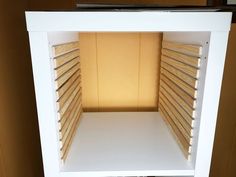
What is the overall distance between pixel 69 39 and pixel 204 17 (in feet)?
1.37

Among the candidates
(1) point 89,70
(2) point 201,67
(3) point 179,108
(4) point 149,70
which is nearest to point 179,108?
(3) point 179,108

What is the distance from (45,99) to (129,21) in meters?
0.25

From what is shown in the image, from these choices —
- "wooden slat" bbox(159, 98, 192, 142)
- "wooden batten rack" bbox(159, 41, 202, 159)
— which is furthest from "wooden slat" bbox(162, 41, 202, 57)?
"wooden slat" bbox(159, 98, 192, 142)

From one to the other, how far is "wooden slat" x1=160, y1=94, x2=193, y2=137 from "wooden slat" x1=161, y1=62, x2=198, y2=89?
11cm

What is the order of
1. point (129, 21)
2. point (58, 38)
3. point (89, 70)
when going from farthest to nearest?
point (89, 70)
point (58, 38)
point (129, 21)

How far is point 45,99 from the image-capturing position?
527mm

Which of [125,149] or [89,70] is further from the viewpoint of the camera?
[89,70]

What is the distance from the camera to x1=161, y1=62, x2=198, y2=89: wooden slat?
592mm

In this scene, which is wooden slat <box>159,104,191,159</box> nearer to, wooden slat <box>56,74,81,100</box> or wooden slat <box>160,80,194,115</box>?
wooden slat <box>160,80,194,115</box>

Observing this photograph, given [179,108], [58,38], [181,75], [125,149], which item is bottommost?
[125,149]

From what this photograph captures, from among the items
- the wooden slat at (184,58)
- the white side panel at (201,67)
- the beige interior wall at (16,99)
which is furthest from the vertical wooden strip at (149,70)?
the beige interior wall at (16,99)

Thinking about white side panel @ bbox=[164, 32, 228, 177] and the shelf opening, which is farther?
the shelf opening

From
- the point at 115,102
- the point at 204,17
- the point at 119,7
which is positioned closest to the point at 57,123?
the point at 119,7

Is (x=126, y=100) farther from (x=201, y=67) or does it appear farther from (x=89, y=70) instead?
(x=201, y=67)
